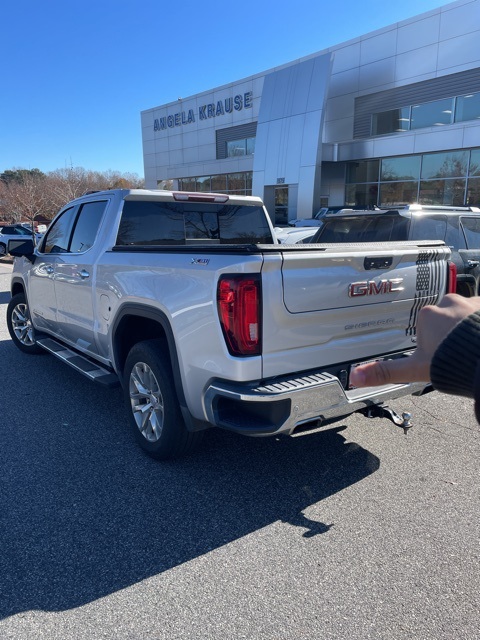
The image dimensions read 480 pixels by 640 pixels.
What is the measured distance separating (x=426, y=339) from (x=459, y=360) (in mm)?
124

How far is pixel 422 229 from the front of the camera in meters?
6.05

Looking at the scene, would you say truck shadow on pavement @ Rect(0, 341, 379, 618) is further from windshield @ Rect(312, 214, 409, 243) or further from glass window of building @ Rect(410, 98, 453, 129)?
glass window of building @ Rect(410, 98, 453, 129)

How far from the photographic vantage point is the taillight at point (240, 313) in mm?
2762

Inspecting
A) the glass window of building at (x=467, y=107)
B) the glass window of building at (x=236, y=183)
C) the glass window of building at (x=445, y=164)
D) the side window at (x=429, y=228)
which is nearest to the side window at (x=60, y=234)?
the side window at (x=429, y=228)

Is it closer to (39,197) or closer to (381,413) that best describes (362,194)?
(381,413)

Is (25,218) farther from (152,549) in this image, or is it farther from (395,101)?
(152,549)

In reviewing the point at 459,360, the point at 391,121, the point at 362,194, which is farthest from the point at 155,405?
the point at 391,121

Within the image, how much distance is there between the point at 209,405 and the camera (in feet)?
9.57

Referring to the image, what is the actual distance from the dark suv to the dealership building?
52.1ft

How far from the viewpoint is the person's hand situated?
44.1 inches

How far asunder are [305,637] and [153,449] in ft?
5.91

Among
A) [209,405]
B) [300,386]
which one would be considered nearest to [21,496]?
[209,405]

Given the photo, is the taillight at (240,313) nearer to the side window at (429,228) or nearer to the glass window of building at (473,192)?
the side window at (429,228)

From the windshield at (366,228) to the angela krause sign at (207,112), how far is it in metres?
27.9
